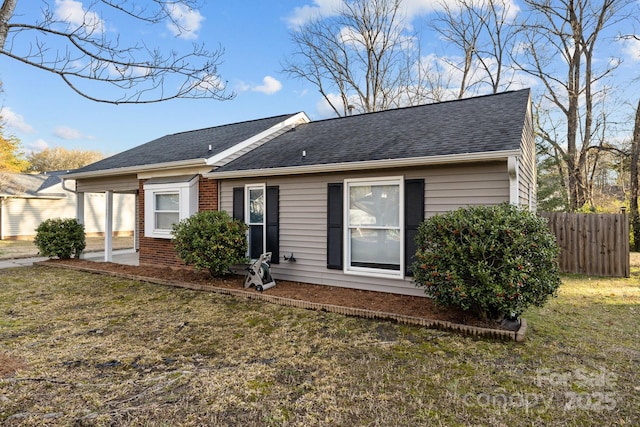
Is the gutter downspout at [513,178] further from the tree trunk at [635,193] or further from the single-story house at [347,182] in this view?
the tree trunk at [635,193]

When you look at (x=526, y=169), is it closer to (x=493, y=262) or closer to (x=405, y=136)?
(x=405, y=136)

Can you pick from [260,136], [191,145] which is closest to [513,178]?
[260,136]

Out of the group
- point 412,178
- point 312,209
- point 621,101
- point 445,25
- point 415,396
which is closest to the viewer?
point 415,396

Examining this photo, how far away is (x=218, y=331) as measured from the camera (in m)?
4.59

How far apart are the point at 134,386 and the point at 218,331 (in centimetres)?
152

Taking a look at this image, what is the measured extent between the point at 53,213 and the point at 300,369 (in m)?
21.9

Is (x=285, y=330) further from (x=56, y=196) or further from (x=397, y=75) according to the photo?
(x=56, y=196)

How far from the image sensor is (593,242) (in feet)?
27.9

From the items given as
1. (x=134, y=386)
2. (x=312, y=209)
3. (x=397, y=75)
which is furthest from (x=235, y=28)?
(x=397, y=75)

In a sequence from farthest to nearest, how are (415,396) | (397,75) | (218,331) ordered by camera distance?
(397,75) < (218,331) < (415,396)

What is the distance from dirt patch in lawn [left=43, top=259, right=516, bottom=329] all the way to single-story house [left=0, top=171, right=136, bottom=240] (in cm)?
1292

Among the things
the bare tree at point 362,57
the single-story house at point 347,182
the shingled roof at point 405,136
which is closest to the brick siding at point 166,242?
the single-story house at point 347,182

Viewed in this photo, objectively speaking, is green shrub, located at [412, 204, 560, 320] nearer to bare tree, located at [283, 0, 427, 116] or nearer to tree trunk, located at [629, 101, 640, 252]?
tree trunk, located at [629, 101, 640, 252]

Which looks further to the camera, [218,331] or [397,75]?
[397,75]
